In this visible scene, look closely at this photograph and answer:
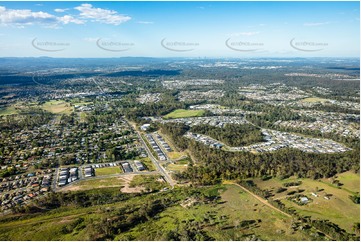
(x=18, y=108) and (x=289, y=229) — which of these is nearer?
(x=289, y=229)

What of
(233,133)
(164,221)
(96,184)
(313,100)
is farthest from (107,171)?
(313,100)

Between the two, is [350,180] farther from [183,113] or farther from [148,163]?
[183,113]

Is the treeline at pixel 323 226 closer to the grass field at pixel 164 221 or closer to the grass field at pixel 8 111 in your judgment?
the grass field at pixel 164 221

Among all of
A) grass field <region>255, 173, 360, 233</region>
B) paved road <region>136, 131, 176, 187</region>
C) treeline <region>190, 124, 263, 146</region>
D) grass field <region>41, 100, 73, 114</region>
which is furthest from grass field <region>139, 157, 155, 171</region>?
grass field <region>41, 100, 73, 114</region>

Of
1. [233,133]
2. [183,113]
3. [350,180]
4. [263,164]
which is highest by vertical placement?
[183,113]

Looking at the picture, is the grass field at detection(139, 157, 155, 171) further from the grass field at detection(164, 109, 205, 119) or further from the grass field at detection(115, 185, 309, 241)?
the grass field at detection(164, 109, 205, 119)

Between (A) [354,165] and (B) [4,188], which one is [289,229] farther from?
(B) [4,188]

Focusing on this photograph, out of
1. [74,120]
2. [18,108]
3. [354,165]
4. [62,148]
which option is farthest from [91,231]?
[18,108]

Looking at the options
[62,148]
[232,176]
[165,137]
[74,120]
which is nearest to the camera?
[232,176]
